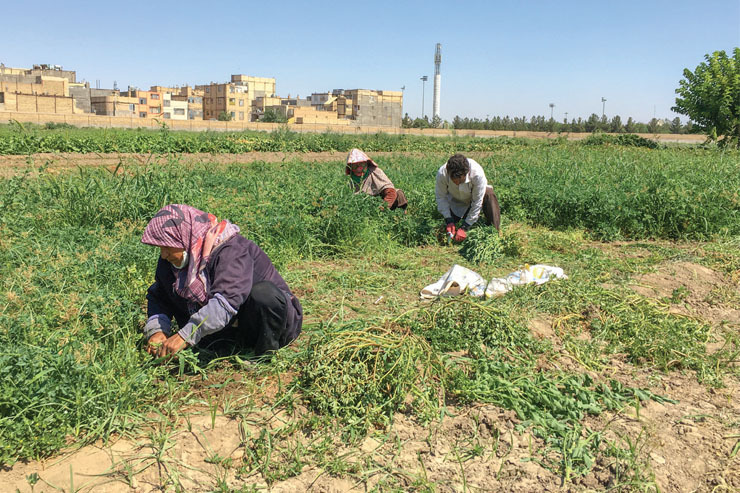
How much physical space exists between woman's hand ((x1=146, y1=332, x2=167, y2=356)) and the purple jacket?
0.04 m

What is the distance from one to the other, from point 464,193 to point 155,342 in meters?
4.00

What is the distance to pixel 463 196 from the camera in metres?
6.17

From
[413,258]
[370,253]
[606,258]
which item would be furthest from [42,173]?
[606,258]

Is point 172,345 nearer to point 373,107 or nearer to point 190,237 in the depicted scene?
point 190,237


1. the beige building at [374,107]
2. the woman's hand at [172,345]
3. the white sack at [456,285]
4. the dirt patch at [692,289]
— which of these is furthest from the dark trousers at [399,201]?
the beige building at [374,107]

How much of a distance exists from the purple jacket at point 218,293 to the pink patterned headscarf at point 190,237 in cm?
5

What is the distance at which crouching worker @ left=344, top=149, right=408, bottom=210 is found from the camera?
6.66 meters

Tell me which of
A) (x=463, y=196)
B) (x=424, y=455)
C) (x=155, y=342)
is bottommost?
(x=424, y=455)

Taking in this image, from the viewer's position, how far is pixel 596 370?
3252 millimetres

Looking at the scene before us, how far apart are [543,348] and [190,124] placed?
32.3 metres

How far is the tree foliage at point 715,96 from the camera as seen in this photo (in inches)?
912

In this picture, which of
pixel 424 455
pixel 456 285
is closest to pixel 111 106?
pixel 456 285

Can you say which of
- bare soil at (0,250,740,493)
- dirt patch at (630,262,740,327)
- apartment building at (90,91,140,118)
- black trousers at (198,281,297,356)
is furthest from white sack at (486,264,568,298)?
apartment building at (90,91,140,118)

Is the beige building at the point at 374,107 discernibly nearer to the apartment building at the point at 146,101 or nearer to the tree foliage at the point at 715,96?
the apartment building at the point at 146,101
